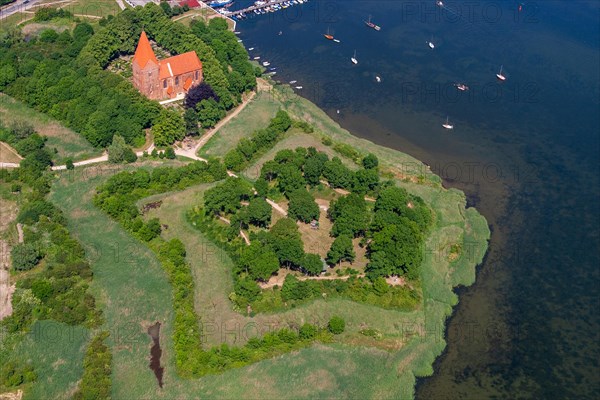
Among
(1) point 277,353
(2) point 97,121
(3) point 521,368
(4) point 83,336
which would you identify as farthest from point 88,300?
(3) point 521,368

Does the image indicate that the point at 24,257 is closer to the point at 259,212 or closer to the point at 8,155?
the point at 8,155

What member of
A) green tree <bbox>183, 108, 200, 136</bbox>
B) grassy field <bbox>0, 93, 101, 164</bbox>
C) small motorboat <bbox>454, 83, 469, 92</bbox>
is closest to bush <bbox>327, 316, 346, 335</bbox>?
green tree <bbox>183, 108, 200, 136</bbox>

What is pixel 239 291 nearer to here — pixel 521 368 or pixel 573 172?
pixel 521 368

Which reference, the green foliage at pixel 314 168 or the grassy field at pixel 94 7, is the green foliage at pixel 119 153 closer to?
the green foliage at pixel 314 168

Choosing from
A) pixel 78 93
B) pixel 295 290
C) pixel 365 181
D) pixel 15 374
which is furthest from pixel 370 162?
pixel 15 374

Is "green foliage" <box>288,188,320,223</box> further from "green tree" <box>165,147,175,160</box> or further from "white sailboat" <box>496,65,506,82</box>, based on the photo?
"white sailboat" <box>496,65,506,82</box>
